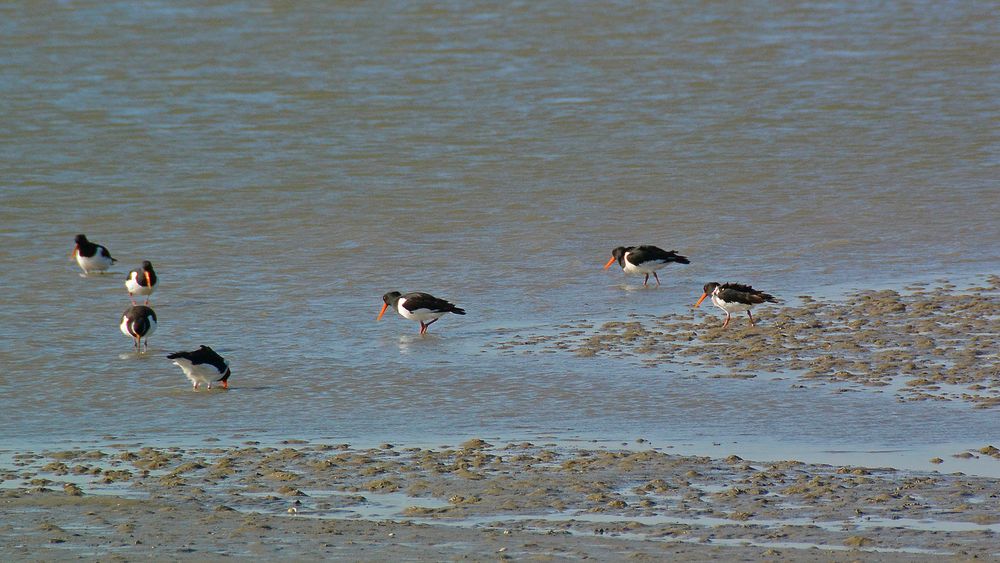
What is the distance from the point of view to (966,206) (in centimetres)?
2019

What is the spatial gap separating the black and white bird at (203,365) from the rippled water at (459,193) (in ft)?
0.83

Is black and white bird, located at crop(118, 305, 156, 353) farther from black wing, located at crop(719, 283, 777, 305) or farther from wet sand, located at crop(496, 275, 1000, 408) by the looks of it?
black wing, located at crop(719, 283, 777, 305)

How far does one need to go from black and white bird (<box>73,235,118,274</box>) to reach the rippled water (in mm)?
185

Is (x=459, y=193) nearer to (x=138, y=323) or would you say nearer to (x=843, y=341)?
(x=138, y=323)

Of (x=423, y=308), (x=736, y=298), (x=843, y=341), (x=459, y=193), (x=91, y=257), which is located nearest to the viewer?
(x=843, y=341)

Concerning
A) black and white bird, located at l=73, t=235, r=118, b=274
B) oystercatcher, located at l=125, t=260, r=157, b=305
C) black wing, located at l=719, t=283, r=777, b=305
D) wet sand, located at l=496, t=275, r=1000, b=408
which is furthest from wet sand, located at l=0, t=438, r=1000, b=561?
black and white bird, located at l=73, t=235, r=118, b=274

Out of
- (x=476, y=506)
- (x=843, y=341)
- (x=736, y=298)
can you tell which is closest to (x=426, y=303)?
(x=736, y=298)

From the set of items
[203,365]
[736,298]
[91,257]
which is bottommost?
[203,365]

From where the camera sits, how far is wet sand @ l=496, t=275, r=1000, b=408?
40.4 ft

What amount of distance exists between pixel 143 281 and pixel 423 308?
129 inches

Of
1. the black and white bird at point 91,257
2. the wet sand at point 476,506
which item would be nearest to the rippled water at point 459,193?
the black and white bird at point 91,257

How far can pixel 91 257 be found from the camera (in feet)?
57.3

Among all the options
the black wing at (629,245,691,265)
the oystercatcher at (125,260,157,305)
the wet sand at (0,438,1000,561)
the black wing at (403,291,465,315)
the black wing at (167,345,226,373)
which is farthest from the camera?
the black wing at (629,245,691,265)

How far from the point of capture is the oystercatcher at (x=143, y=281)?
15969 mm
